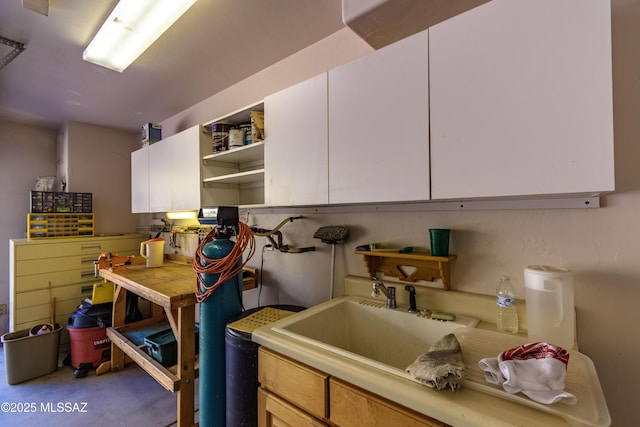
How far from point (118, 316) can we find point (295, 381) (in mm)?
2243

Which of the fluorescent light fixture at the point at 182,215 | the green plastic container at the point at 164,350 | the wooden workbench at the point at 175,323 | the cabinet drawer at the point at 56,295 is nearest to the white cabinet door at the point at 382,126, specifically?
the wooden workbench at the point at 175,323

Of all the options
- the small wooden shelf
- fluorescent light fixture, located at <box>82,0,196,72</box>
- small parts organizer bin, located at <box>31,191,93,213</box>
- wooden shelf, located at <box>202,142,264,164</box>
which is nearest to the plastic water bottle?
the small wooden shelf

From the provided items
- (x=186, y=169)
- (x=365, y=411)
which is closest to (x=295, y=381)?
(x=365, y=411)

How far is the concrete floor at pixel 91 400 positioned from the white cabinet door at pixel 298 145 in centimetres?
172

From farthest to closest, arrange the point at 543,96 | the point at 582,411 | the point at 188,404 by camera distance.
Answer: the point at 188,404 → the point at 543,96 → the point at 582,411

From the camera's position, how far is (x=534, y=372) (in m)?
0.64

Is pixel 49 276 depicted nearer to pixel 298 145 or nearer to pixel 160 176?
pixel 160 176

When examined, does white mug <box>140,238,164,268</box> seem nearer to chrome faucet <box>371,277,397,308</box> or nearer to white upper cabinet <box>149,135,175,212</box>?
white upper cabinet <box>149,135,175,212</box>

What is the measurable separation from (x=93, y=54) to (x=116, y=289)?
1.83 metres

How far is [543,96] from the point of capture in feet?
2.52

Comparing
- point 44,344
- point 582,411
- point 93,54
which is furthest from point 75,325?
point 582,411

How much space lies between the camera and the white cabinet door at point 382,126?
3.22 feet

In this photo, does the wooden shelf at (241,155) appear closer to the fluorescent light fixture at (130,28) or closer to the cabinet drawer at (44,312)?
the fluorescent light fixture at (130,28)

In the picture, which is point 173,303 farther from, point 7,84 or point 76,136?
point 76,136
